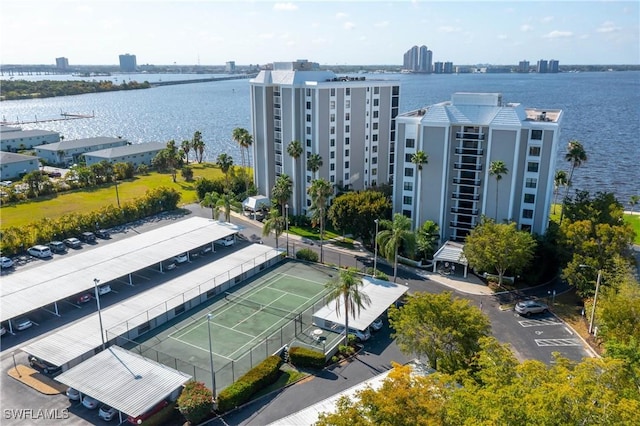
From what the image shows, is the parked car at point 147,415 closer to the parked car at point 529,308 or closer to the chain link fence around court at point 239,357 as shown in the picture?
the chain link fence around court at point 239,357

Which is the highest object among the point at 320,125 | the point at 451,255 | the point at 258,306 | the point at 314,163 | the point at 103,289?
the point at 320,125

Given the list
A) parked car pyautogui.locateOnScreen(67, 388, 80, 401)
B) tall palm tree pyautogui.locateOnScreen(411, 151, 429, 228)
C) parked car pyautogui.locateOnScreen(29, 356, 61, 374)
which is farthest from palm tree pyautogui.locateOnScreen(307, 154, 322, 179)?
parked car pyautogui.locateOnScreen(67, 388, 80, 401)

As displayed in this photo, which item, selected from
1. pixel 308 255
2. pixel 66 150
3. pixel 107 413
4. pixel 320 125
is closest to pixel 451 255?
pixel 308 255

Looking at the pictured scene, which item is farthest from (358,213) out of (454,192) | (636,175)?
(636,175)

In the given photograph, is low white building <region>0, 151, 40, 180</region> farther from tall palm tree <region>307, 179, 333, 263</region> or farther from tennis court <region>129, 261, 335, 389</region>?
tennis court <region>129, 261, 335, 389</region>

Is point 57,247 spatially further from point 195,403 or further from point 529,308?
point 529,308
